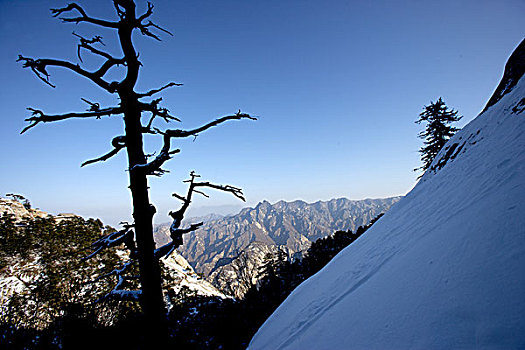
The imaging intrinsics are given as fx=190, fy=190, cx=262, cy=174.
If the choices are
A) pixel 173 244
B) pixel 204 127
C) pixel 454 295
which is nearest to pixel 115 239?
pixel 173 244

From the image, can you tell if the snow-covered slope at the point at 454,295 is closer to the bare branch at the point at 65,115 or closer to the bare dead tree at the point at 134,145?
the bare dead tree at the point at 134,145

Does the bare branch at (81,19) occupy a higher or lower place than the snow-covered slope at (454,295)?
higher

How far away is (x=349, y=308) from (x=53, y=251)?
12575 millimetres

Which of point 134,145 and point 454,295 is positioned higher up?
point 134,145

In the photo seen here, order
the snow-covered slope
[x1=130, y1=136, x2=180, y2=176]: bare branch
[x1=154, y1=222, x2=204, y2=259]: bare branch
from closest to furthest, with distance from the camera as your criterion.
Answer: the snow-covered slope < [x1=130, y1=136, x2=180, y2=176]: bare branch < [x1=154, y1=222, x2=204, y2=259]: bare branch

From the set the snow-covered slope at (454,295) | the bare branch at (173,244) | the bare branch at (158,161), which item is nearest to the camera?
the snow-covered slope at (454,295)

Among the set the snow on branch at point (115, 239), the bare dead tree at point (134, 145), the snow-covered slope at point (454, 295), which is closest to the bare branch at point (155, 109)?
the bare dead tree at point (134, 145)

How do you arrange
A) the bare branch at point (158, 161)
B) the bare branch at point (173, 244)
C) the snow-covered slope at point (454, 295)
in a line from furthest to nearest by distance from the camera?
the bare branch at point (173, 244) → the bare branch at point (158, 161) → the snow-covered slope at point (454, 295)

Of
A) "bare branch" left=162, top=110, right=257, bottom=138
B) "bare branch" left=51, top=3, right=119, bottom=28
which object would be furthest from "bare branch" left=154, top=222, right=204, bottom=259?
"bare branch" left=51, top=3, right=119, bottom=28

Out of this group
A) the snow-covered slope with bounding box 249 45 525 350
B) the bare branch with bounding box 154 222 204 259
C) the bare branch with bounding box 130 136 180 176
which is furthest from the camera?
the bare branch with bounding box 154 222 204 259

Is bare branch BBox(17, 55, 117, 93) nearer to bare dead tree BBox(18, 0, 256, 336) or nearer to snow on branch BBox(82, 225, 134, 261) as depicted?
bare dead tree BBox(18, 0, 256, 336)

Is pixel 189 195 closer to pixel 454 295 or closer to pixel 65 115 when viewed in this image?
pixel 65 115

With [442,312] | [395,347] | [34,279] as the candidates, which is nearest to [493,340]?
[442,312]

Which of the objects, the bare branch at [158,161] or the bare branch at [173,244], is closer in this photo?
the bare branch at [158,161]
